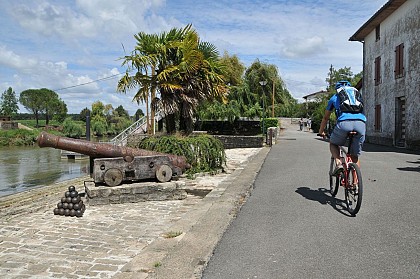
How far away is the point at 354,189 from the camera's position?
521 cm

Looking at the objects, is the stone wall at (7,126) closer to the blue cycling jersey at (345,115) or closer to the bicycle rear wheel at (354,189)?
the blue cycling jersey at (345,115)

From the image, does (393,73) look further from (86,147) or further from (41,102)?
(41,102)

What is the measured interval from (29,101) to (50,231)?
10173 centimetres

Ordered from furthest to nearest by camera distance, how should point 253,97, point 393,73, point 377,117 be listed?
1. point 253,97
2. point 377,117
3. point 393,73

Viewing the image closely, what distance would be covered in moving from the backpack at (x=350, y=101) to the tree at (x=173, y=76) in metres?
Answer: 7.07

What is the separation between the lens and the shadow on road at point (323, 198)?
18.9 ft

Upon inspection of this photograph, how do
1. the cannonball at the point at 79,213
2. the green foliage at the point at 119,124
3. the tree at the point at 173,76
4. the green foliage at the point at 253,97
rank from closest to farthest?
→ the cannonball at the point at 79,213, the tree at the point at 173,76, the green foliage at the point at 253,97, the green foliage at the point at 119,124

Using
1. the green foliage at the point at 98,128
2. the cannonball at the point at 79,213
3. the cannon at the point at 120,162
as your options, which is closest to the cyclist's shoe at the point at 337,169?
the cannon at the point at 120,162

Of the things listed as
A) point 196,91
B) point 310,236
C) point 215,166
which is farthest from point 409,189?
point 196,91

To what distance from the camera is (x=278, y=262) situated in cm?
366

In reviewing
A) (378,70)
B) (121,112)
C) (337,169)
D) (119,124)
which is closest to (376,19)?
(378,70)

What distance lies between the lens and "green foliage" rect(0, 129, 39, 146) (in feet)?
177

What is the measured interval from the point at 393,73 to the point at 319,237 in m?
19.6

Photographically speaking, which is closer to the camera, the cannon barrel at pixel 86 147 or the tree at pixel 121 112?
the cannon barrel at pixel 86 147
